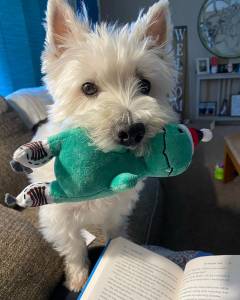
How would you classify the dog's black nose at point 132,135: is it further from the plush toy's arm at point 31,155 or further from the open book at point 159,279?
the open book at point 159,279

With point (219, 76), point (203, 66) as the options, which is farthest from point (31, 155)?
point (203, 66)

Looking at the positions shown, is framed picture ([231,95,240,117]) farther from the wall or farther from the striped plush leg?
the striped plush leg

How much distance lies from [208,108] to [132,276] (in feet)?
12.5

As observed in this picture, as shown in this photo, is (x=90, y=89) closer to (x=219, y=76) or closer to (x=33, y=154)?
(x=33, y=154)

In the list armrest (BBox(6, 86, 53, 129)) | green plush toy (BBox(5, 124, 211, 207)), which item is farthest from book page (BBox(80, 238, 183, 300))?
armrest (BBox(6, 86, 53, 129))

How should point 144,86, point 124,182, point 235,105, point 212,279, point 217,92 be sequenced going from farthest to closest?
point 217,92 < point 235,105 < point 144,86 < point 212,279 < point 124,182

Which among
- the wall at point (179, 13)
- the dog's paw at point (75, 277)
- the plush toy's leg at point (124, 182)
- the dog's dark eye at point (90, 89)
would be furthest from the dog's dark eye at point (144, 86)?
the wall at point (179, 13)

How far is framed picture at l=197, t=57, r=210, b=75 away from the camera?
4031 mm

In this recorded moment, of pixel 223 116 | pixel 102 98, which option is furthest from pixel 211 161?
pixel 102 98

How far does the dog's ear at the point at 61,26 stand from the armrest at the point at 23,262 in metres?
0.58

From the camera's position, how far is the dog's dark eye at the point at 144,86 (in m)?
0.87

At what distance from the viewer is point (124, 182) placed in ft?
1.83

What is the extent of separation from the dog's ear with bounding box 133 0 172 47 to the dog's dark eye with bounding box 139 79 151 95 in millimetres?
154

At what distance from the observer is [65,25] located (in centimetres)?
91
